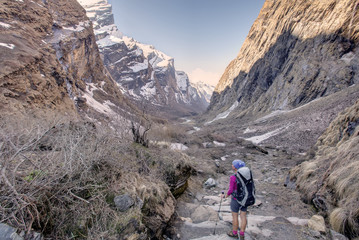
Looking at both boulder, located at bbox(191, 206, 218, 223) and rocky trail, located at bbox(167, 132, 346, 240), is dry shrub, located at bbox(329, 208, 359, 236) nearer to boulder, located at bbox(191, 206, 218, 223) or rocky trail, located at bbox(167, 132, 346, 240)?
rocky trail, located at bbox(167, 132, 346, 240)

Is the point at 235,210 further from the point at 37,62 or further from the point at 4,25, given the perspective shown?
the point at 4,25

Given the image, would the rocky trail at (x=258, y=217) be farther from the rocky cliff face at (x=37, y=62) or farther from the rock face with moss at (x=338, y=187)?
the rocky cliff face at (x=37, y=62)

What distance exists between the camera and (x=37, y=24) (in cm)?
2434

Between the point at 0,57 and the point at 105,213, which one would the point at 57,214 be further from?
the point at 0,57

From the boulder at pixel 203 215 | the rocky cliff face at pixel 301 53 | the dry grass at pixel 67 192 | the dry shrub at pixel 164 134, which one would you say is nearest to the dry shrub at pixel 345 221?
the boulder at pixel 203 215

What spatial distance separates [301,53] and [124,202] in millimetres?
44028

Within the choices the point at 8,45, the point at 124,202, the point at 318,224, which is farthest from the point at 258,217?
the point at 8,45

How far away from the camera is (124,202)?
295 centimetres

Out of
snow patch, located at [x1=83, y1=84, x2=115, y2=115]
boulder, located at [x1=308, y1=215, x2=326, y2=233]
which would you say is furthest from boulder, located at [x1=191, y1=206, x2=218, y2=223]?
snow patch, located at [x1=83, y1=84, x2=115, y2=115]

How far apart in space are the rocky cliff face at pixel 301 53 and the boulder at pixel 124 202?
34957mm

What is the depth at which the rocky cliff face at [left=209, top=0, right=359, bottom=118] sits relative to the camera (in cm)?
2845

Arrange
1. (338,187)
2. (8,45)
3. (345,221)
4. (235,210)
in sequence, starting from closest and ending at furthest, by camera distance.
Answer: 1. (345,221)
2. (235,210)
3. (338,187)
4. (8,45)

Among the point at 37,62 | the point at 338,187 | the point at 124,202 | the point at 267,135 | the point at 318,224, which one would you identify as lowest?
the point at 318,224

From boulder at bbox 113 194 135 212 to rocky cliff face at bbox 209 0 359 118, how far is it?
35.0m
